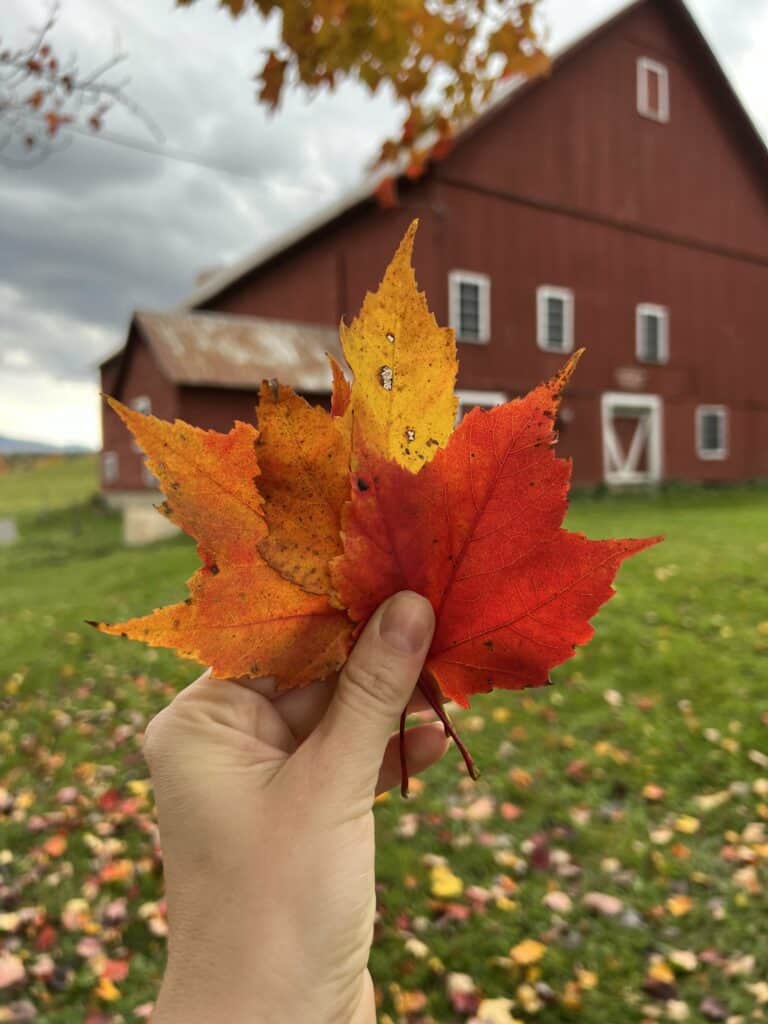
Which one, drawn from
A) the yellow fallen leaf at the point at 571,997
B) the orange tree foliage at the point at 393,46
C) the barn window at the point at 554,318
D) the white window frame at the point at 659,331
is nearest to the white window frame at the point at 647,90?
the white window frame at the point at 659,331

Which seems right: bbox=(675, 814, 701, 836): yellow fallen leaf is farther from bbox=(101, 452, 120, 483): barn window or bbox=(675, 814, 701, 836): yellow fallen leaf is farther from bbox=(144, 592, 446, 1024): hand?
bbox=(101, 452, 120, 483): barn window

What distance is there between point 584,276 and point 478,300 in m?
3.27

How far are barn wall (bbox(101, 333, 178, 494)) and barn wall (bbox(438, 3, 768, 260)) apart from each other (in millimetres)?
7383

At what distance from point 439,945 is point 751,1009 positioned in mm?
1130

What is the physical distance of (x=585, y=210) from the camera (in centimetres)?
1752

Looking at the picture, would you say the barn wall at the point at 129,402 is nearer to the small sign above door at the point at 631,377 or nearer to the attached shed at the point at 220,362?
the attached shed at the point at 220,362

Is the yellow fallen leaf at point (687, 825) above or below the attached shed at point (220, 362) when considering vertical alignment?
below

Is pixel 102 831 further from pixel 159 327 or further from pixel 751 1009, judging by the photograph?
pixel 159 327

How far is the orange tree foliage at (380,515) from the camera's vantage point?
2.43 feet

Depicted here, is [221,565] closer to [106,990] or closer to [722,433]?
[106,990]

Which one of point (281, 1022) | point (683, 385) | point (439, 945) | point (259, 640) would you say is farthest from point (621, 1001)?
point (683, 385)

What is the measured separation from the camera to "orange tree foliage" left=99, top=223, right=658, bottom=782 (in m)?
0.74

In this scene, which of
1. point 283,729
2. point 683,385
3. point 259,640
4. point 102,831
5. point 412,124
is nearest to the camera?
point 259,640

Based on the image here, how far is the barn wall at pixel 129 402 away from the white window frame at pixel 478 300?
613 centimetres
